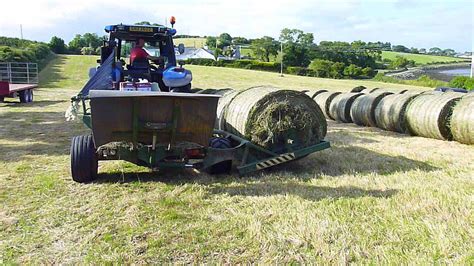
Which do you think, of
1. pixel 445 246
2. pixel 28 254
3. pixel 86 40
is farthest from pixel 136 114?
pixel 86 40

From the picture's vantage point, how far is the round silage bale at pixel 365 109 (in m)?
12.6

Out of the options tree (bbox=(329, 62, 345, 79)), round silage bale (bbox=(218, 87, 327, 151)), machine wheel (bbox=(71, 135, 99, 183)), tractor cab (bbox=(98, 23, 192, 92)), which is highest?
tractor cab (bbox=(98, 23, 192, 92))

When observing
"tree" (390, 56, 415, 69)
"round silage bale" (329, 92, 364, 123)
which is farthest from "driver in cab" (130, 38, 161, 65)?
"tree" (390, 56, 415, 69)

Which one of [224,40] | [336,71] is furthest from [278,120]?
[224,40]

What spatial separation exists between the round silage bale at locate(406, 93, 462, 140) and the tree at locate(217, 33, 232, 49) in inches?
3338

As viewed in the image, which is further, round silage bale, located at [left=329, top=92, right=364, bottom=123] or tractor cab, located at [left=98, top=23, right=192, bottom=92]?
round silage bale, located at [left=329, top=92, right=364, bottom=123]

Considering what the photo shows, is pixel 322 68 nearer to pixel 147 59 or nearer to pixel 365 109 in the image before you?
pixel 365 109

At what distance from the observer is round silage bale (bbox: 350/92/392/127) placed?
41.5ft

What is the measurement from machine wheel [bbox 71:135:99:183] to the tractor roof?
2621 mm

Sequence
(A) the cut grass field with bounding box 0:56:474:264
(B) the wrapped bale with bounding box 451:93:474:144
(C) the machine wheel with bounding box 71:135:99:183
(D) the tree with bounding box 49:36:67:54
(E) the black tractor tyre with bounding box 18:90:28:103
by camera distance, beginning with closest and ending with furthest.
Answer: (A) the cut grass field with bounding box 0:56:474:264
(C) the machine wheel with bounding box 71:135:99:183
(B) the wrapped bale with bounding box 451:93:474:144
(E) the black tractor tyre with bounding box 18:90:28:103
(D) the tree with bounding box 49:36:67:54

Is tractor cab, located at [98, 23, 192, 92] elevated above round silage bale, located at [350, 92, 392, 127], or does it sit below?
above

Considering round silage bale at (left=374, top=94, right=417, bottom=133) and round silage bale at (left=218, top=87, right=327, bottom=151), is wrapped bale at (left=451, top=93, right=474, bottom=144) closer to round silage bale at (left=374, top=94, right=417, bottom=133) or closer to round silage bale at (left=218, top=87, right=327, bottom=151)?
round silage bale at (left=374, top=94, right=417, bottom=133)

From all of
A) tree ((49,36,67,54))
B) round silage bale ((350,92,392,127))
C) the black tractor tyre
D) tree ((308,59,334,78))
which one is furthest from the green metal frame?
tree ((49,36,67,54))

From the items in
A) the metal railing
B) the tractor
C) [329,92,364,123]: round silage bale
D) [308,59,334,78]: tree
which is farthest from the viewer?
[308,59,334,78]: tree
